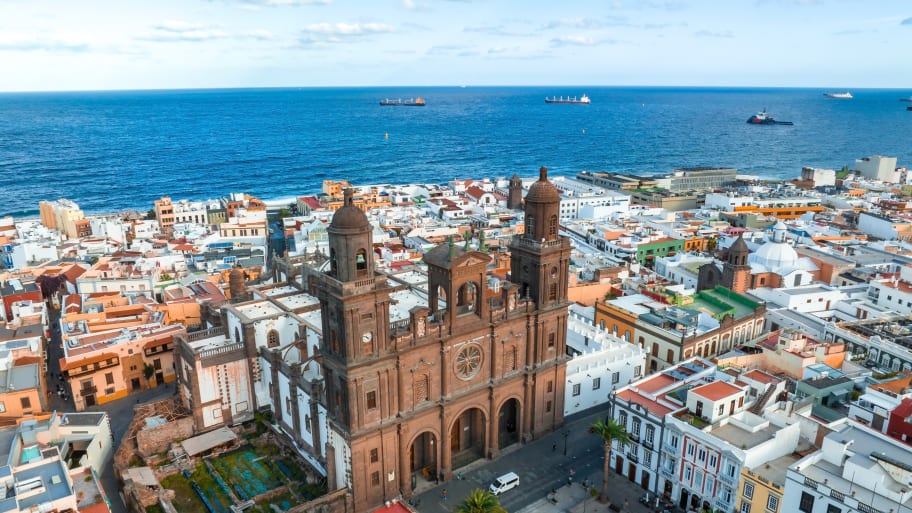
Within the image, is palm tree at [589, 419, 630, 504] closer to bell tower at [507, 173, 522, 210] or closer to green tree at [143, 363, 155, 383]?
green tree at [143, 363, 155, 383]

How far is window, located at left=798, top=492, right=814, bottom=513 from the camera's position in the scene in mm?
35250

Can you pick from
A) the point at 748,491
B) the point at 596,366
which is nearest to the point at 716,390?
the point at 748,491

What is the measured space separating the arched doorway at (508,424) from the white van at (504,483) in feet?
17.2

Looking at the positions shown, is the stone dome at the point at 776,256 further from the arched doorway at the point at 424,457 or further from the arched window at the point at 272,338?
the arched window at the point at 272,338

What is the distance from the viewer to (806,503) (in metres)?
35.6

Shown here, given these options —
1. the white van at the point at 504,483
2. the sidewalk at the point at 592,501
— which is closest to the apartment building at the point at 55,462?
the white van at the point at 504,483

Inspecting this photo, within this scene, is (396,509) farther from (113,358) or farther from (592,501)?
(113,358)

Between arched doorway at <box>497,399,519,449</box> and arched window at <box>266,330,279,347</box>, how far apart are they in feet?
68.2

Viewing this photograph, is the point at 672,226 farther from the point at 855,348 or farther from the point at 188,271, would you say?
the point at 188,271

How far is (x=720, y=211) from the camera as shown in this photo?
12756cm

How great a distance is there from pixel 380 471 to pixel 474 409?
10007 millimetres

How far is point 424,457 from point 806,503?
26.5 metres

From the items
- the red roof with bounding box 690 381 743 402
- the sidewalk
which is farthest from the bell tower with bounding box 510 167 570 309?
the sidewalk

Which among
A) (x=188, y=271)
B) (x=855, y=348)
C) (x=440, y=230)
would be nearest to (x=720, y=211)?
(x=440, y=230)
